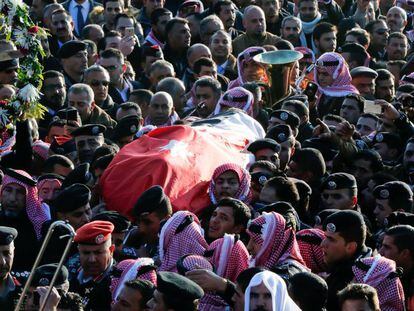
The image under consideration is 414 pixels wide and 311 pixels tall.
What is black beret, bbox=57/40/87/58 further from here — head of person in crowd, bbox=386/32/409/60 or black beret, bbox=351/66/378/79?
→ head of person in crowd, bbox=386/32/409/60

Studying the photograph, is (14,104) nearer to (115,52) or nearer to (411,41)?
(115,52)

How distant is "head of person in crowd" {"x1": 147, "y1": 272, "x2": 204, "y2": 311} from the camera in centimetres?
846

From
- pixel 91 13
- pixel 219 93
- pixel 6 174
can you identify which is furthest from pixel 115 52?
pixel 6 174

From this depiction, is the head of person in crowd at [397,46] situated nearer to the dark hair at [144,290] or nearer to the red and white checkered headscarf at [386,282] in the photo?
the red and white checkered headscarf at [386,282]

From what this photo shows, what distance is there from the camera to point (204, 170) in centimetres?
1220

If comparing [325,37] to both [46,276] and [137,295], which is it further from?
[137,295]

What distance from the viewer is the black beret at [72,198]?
37.3ft

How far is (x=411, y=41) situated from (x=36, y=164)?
22.8 feet

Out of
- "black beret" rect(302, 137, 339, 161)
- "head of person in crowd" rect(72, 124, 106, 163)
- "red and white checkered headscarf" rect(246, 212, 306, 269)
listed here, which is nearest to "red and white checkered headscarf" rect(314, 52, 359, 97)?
"black beret" rect(302, 137, 339, 161)

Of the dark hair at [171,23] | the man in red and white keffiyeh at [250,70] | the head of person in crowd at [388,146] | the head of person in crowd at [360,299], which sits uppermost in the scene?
the head of person in crowd at [360,299]

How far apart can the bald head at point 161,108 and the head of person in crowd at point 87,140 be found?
119 cm

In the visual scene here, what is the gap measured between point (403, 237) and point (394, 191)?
137 centimetres

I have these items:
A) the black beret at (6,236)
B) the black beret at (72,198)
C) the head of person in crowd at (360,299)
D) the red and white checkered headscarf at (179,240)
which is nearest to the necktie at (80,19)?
the black beret at (72,198)

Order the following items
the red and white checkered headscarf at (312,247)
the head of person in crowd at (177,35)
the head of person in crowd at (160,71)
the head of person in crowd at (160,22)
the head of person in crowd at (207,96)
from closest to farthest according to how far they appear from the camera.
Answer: the red and white checkered headscarf at (312,247) < the head of person in crowd at (207,96) < the head of person in crowd at (160,71) < the head of person in crowd at (177,35) < the head of person in crowd at (160,22)
